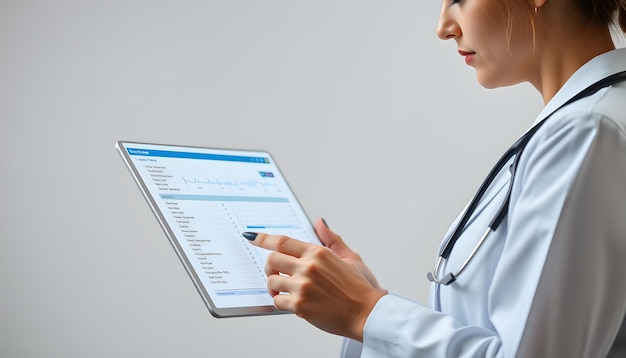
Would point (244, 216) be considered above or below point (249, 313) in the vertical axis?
above

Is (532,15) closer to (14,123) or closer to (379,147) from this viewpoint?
(379,147)

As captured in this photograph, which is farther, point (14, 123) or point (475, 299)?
point (14, 123)

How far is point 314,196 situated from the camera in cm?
233

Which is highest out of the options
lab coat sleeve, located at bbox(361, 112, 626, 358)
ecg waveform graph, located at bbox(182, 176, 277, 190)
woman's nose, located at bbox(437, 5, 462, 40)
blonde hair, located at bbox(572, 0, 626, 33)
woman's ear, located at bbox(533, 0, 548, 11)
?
ecg waveform graph, located at bbox(182, 176, 277, 190)

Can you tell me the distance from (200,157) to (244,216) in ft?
0.44

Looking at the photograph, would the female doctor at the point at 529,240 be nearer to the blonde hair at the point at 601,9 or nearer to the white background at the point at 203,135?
the blonde hair at the point at 601,9

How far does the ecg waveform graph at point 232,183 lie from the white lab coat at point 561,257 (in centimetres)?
44

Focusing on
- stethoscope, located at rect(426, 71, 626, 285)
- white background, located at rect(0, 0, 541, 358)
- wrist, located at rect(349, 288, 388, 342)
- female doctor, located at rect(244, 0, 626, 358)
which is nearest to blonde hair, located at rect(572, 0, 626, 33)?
female doctor, located at rect(244, 0, 626, 358)

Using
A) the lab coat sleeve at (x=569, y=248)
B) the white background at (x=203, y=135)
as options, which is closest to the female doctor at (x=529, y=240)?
the lab coat sleeve at (x=569, y=248)

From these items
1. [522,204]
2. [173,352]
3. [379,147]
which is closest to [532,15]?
[522,204]

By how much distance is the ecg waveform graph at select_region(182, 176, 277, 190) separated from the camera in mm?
1063

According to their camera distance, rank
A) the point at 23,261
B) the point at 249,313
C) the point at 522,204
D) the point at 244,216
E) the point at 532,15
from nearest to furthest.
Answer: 1. the point at 522,204
2. the point at 532,15
3. the point at 249,313
4. the point at 244,216
5. the point at 23,261

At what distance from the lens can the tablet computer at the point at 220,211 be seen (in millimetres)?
927

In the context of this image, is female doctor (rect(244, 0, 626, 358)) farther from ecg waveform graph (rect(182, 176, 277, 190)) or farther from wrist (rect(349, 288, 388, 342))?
ecg waveform graph (rect(182, 176, 277, 190))
